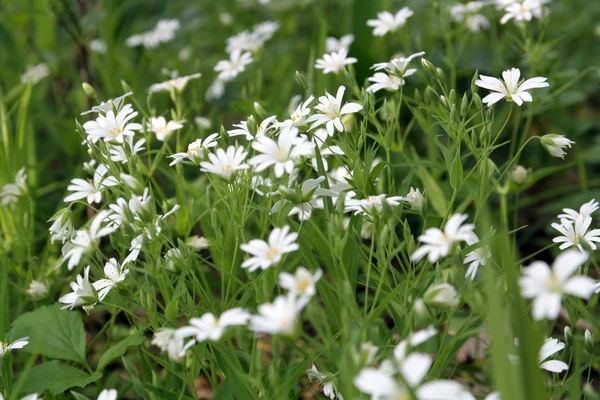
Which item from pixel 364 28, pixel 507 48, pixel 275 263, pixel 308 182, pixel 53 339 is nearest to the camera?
pixel 275 263

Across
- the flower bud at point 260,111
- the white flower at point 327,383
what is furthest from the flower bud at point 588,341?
the flower bud at point 260,111

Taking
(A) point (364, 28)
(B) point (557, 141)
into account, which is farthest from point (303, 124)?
(A) point (364, 28)

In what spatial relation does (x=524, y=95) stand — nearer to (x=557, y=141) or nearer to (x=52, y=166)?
(x=557, y=141)

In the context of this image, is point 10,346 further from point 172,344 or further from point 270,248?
point 270,248

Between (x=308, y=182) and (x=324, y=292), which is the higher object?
(x=308, y=182)

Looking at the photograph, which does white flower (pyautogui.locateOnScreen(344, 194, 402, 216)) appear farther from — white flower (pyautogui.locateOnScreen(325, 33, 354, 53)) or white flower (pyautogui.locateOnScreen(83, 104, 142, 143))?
white flower (pyautogui.locateOnScreen(325, 33, 354, 53))

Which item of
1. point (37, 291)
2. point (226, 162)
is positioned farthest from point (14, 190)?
point (226, 162)
